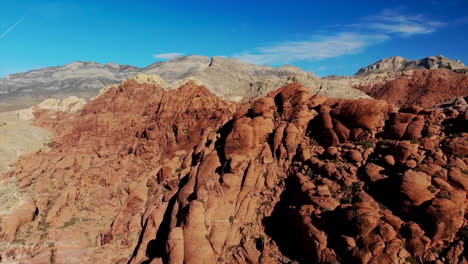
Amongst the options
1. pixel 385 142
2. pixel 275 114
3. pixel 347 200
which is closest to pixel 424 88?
pixel 275 114

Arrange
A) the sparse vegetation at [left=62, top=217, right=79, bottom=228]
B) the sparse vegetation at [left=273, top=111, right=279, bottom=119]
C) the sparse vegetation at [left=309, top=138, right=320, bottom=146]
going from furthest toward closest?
the sparse vegetation at [left=62, top=217, right=79, bottom=228] → the sparse vegetation at [left=273, top=111, right=279, bottom=119] → the sparse vegetation at [left=309, top=138, right=320, bottom=146]

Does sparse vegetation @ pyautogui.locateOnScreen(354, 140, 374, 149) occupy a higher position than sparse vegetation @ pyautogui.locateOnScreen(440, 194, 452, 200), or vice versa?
sparse vegetation @ pyautogui.locateOnScreen(354, 140, 374, 149)

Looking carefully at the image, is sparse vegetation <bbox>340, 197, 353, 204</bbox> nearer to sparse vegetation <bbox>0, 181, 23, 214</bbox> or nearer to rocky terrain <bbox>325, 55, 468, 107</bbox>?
sparse vegetation <bbox>0, 181, 23, 214</bbox>

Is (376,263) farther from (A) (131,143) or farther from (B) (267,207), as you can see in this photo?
(A) (131,143)

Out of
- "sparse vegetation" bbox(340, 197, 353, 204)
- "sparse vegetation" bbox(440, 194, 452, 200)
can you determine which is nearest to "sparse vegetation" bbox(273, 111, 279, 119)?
"sparse vegetation" bbox(340, 197, 353, 204)

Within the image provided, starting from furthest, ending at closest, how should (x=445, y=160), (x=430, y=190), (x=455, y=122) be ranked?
1. (x=455, y=122)
2. (x=445, y=160)
3. (x=430, y=190)

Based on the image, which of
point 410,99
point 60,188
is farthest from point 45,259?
point 410,99

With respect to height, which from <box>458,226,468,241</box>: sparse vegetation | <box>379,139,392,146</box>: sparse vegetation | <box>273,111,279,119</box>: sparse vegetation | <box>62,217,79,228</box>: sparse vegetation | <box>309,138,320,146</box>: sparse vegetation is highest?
<box>273,111,279,119</box>: sparse vegetation
